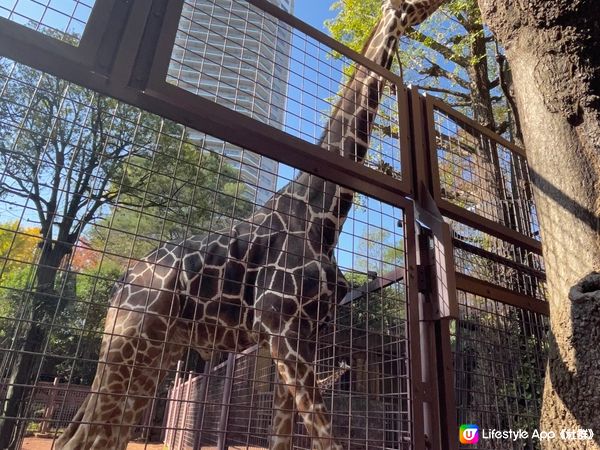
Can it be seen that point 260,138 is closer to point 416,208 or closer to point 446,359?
point 416,208

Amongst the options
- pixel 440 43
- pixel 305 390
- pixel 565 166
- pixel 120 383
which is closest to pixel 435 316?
pixel 565 166

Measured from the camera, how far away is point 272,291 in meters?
2.97

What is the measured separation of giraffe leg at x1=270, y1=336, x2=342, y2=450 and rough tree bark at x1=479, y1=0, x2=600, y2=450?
122cm

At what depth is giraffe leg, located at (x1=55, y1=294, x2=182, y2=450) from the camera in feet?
10.7

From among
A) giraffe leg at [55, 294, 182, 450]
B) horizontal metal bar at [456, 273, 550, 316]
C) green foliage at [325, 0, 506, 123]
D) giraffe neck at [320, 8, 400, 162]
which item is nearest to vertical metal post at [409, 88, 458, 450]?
horizontal metal bar at [456, 273, 550, 316]

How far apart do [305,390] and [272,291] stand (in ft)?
2.05

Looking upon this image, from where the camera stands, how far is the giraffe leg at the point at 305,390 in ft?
8.13

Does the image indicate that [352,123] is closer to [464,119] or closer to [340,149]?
[340,149]

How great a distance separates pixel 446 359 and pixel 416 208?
76 centimetres

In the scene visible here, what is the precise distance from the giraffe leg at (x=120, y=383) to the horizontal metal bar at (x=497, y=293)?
6.88ft

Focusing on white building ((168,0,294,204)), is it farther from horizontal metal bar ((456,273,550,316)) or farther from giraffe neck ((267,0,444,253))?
horizontal metal bar ((456,273,550,316))

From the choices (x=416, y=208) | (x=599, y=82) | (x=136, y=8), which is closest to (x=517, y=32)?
(x=599, y=82)

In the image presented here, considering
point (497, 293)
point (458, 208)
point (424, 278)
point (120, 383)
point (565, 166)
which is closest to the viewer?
point (565, 166)

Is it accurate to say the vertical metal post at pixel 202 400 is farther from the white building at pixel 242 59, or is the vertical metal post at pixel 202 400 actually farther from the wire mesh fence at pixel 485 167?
the wire mesh fence at pixel 485 167
